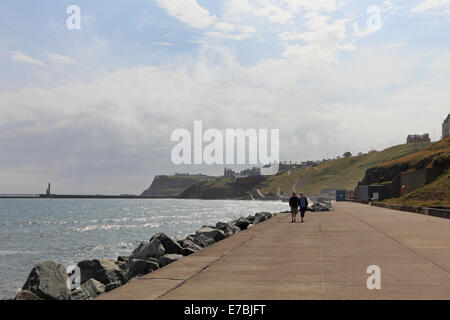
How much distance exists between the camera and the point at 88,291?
1203 centimetres

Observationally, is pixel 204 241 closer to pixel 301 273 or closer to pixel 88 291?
pixel 88 291

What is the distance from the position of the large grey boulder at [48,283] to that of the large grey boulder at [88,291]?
0.97m

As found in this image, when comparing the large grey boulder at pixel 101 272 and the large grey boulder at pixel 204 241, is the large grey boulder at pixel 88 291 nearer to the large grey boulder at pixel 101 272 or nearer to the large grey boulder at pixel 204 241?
the large grey boulder at pixel 101 272

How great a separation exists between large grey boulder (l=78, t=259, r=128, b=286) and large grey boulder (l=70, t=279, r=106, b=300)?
5.73ft

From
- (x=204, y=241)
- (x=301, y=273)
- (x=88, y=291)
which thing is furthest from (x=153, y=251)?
(x=301, y=273)

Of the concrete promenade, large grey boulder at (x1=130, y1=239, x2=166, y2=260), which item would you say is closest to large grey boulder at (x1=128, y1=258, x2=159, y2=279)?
the concrete promenade

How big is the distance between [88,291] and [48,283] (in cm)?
211

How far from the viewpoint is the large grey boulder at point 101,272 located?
14602mm

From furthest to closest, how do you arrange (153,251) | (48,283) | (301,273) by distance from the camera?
(153,251) → (48,283) → (301,273)

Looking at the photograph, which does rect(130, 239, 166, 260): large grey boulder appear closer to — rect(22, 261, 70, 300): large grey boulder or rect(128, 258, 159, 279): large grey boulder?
rect(128, 258, 159, 279): large grey boulder

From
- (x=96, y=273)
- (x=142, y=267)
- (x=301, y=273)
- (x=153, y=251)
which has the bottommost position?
(x=96, y=273)

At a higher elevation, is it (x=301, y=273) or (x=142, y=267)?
(x=301, y=273)
